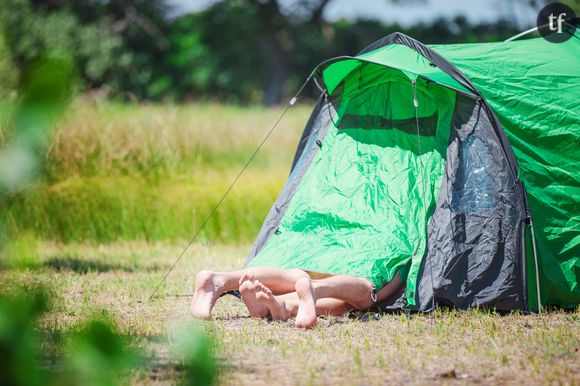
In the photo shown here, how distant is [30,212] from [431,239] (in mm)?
4346

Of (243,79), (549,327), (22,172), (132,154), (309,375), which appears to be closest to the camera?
(22,172)

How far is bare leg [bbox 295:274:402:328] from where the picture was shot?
434 centimetres

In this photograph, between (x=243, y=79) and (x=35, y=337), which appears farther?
(x=243, y=79)

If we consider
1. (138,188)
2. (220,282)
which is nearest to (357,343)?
(220,282)

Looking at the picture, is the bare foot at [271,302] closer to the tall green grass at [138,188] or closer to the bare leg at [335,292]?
the bare leg at [335,292]

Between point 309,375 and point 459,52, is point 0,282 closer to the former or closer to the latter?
point 309,375

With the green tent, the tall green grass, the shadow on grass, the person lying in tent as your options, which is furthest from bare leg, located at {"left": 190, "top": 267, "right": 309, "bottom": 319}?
the tall green grass

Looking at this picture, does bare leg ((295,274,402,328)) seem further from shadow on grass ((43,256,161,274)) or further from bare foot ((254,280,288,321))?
shadow on grass ((43,256,161,274))

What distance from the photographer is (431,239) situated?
495 cm

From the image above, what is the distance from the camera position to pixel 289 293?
4734 millimetres

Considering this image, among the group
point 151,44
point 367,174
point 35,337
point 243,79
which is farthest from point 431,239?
point 243,79

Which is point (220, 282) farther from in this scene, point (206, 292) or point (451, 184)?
point (451, 184)

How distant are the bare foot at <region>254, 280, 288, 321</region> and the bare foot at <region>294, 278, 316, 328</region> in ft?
0.40

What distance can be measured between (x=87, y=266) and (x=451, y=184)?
3228 millimetres
